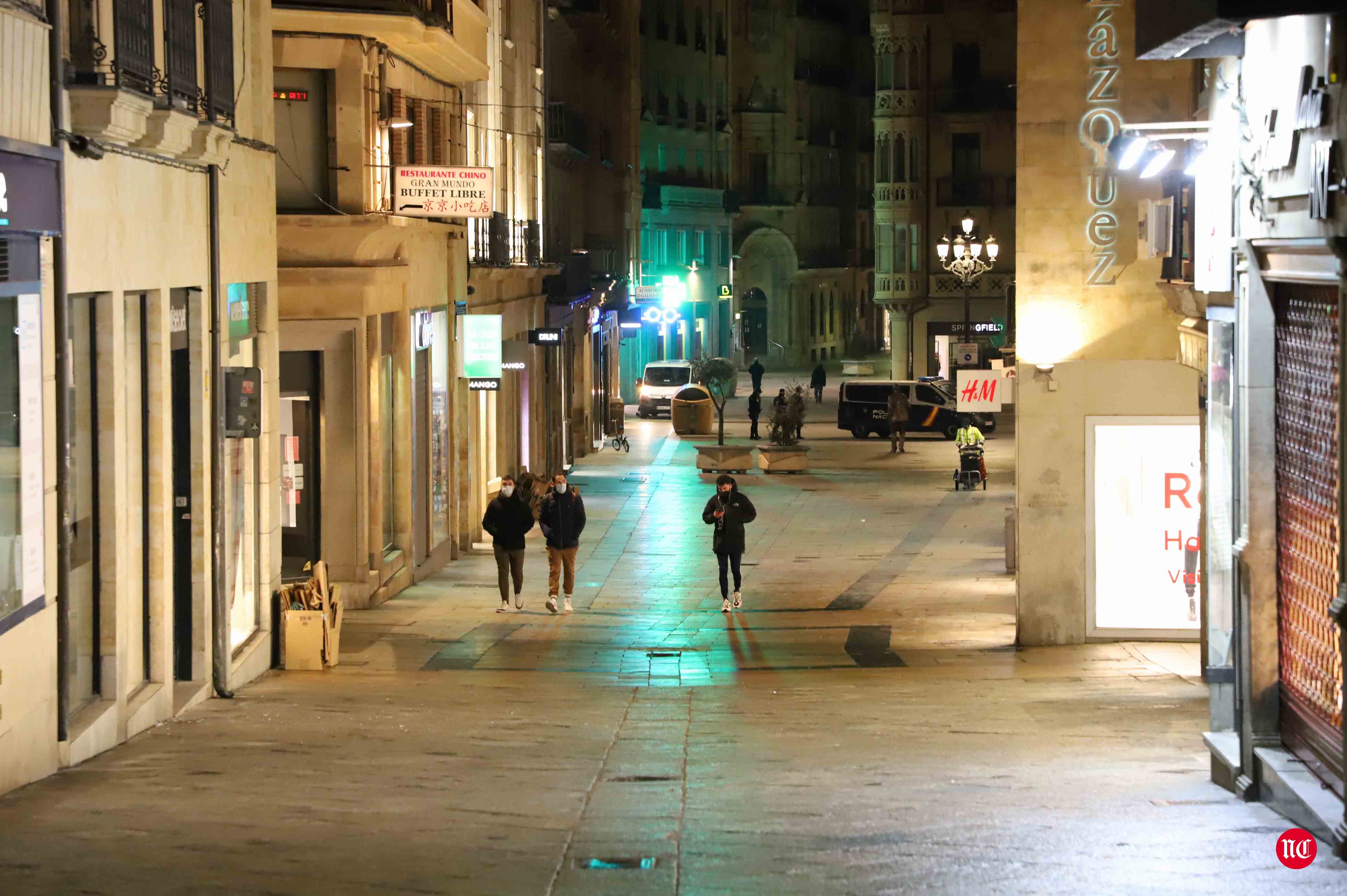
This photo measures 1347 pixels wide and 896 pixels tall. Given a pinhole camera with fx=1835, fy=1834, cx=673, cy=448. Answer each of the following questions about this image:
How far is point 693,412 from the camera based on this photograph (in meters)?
48.3

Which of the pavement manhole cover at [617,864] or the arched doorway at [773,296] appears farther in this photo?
the arched doorway at [773,296]

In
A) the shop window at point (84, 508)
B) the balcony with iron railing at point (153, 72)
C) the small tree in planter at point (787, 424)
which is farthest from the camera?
the small tree in planter at point (787, 424)

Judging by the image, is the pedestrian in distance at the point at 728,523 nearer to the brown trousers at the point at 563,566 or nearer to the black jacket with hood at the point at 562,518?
the black jacket with hood at the point at 562,518

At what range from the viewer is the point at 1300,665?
29.2 ft

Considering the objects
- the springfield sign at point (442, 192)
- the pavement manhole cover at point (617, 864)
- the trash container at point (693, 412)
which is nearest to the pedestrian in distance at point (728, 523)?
the springfield sign at point (442, 192)

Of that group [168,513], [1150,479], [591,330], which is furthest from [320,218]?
[591,330]

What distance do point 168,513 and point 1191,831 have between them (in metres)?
7.72

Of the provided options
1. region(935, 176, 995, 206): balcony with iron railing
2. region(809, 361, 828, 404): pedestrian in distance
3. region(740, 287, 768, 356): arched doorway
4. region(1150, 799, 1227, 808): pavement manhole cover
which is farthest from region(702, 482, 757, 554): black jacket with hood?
region(740, 287, 768, 356): arched doorway

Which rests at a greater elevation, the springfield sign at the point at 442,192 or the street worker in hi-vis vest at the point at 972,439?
the springfield sign at the point at 442,192

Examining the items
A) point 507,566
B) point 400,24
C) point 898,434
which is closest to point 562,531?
point 507,566

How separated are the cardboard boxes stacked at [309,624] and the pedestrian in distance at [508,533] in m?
4.78

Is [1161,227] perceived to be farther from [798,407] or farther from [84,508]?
A: [798,407]

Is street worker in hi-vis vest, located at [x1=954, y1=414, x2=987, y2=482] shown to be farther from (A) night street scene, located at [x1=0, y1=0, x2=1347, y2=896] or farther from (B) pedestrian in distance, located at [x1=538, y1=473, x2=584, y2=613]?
(B) pedestrian in distance, located at [x1=538, y1=473, x2=584, y2=613]

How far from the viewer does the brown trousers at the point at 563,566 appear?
21.0m
